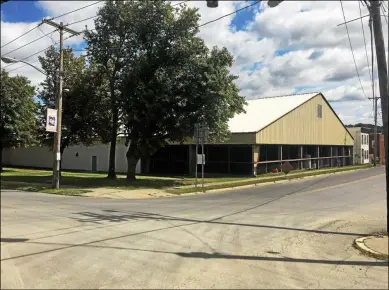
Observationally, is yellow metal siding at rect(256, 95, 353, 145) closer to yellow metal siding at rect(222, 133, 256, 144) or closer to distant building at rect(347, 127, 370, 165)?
yellow metal siding at rect(222, 133, 256, 144)

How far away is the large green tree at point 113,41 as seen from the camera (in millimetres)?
25766

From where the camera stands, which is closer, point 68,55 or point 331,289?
point 331,289

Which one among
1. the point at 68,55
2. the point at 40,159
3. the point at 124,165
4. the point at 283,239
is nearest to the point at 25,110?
the point at 68,55

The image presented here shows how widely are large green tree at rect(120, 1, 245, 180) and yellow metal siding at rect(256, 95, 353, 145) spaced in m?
10.5

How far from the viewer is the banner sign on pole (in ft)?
66.1

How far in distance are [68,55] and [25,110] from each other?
6.62 meters

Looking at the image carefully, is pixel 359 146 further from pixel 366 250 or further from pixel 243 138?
pixel 366 250

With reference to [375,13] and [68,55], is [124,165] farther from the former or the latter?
[375,13]

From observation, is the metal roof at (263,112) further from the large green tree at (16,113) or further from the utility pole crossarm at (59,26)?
the large green tree at (16,113)

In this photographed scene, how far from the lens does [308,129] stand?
43938 millimetres

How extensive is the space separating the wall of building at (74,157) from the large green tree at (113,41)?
1312cm

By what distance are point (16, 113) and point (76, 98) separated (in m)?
5.69

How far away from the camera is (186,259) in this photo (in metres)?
7.27

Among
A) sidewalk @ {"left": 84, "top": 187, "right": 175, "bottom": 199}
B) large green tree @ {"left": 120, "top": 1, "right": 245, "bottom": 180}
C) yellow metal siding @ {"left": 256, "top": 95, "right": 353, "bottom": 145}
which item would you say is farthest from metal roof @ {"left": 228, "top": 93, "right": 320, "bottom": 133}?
sidewalk @ {"left": 84, "top": 187, "right": 175, "bottom": 199}
